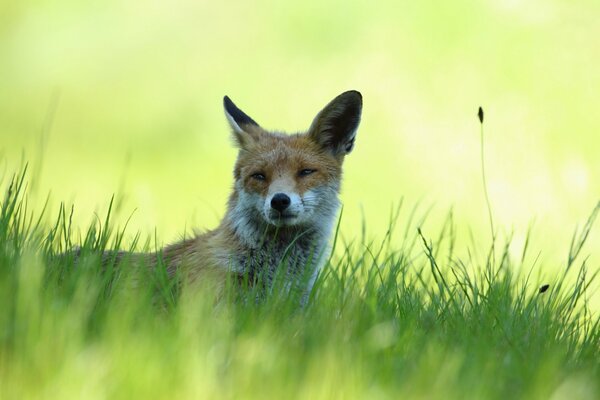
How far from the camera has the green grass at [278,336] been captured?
11.8 ft

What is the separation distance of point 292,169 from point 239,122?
33.7 inches

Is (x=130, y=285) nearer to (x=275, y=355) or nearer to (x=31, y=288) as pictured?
(x=31, y=288)

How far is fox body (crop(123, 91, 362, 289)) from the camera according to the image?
251 inches

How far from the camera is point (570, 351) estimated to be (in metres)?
5.17

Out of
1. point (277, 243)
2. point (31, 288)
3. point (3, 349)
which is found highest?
point (277, 243)

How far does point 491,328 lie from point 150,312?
2.06 m

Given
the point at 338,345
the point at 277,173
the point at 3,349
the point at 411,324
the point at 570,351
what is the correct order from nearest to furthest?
the point at 3,349 → the point at 338,345 → the point at 411,324 → the point at 570,351 → the point at 277,173

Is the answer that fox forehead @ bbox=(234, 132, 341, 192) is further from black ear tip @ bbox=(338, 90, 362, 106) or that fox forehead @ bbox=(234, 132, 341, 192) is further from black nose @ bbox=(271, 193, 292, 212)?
black ear tip @ bbox=(338, 90, 362, 106)

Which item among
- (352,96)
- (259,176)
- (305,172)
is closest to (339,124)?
(352,96)

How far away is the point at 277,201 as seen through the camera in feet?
20.7

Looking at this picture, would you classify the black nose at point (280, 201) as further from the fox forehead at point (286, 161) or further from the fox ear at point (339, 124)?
the fox ear at point (339, 124)

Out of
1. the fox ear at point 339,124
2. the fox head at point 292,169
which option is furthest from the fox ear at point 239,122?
the fox ear at point 339,124

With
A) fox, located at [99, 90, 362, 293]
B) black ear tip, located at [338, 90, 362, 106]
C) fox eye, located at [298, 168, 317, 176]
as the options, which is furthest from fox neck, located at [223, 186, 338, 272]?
black ear tip, located at [338, 90, 362, 106]

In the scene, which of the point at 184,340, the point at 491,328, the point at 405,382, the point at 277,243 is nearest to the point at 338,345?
the point at 405,382
